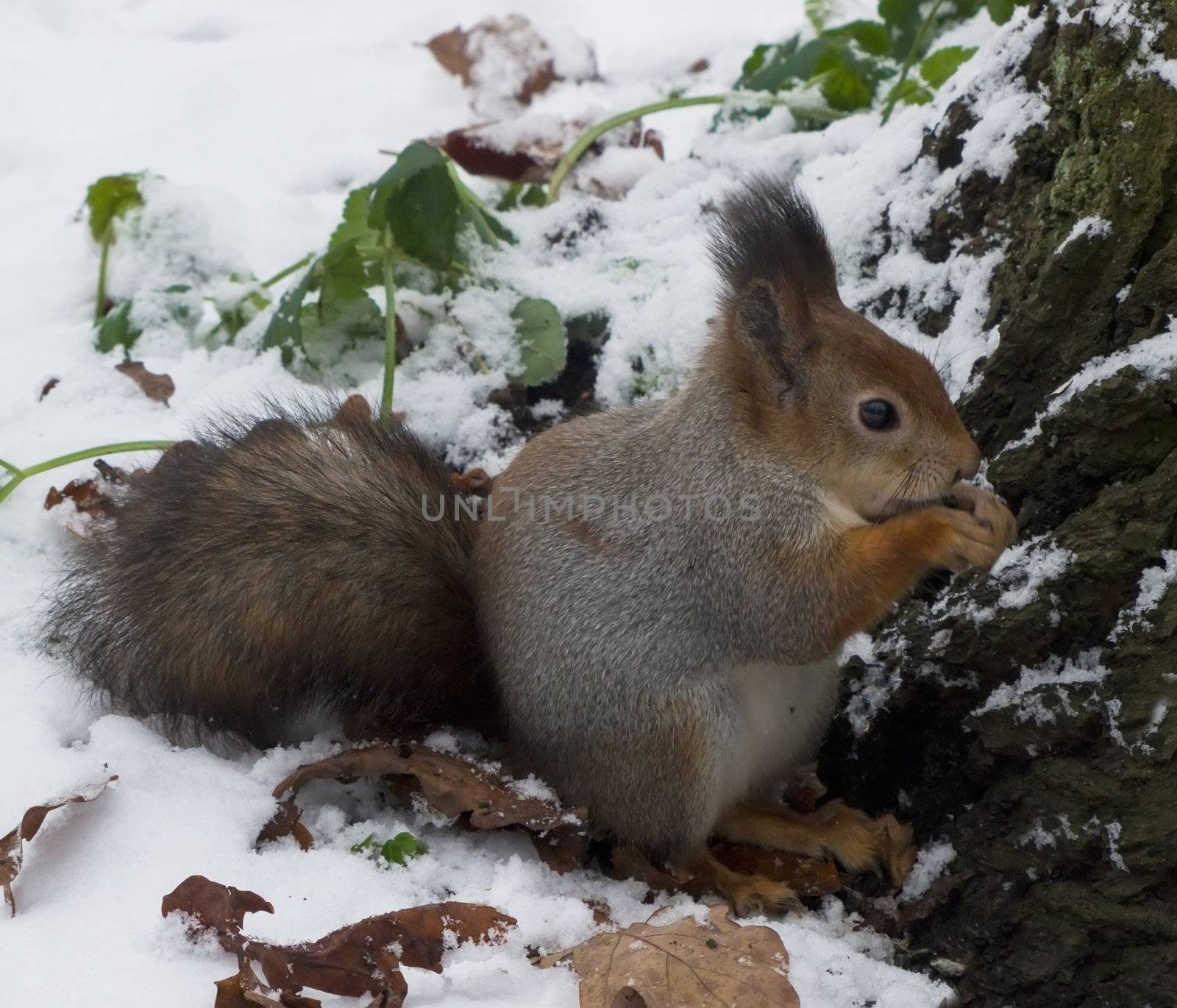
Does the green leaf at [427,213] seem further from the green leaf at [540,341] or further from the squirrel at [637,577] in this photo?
the squirrel at [637,577]

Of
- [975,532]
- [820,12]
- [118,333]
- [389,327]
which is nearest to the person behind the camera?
[975,532]

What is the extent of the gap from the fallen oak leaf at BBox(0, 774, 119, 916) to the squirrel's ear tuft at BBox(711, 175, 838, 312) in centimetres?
110

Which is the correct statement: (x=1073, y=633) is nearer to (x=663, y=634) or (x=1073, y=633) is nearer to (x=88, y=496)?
(x=663, y=634)

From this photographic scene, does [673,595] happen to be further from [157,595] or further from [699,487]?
[157,595]

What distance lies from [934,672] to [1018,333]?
0.49 meters

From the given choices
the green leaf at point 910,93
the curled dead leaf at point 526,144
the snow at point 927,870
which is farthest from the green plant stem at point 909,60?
the snow at point 927,870

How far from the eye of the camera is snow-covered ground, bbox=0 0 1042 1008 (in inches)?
57.9

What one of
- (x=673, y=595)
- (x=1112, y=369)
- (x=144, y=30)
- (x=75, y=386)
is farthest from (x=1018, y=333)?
(x=144, y=30)

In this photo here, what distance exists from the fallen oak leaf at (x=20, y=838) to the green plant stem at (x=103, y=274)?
166 centimetres

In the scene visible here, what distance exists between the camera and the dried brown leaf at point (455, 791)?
1.73m

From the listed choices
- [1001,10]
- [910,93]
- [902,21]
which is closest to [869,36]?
[902,21]

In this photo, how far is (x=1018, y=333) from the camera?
1.80m

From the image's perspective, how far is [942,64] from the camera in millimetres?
2799

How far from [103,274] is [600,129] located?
47.2 inches
